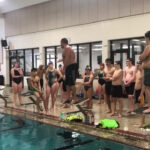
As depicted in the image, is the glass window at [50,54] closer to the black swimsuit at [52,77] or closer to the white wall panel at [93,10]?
the white wall panel at [93,10]

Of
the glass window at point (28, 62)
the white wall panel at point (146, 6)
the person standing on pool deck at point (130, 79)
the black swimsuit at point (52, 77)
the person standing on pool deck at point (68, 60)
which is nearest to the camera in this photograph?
the person standing on pool deck at point (68, 60)

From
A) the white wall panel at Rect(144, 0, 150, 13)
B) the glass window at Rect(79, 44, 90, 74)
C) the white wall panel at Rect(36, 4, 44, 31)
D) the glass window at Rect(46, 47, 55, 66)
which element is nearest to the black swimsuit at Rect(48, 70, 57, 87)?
the white wall panel at Rect(144, 0, 150, 13)

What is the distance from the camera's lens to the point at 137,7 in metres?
10.4

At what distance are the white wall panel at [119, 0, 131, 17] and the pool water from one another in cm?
679

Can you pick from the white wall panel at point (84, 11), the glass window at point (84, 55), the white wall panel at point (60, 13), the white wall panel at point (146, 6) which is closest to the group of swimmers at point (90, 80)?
the white wall panel at point (146, 6)

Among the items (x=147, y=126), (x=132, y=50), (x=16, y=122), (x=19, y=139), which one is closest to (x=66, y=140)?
(x=19, y=139)

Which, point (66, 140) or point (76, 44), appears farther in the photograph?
point (76, 44)

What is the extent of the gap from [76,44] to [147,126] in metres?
8.70

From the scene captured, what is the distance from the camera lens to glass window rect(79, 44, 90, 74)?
42.3ft

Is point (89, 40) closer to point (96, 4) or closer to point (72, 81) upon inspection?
point (96, 4)

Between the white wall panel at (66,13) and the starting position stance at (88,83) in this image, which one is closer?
the starting position stance at (88,83)

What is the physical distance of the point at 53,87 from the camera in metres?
7.20

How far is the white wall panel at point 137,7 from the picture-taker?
10299 millimetres

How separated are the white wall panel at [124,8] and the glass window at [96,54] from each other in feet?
6.36
